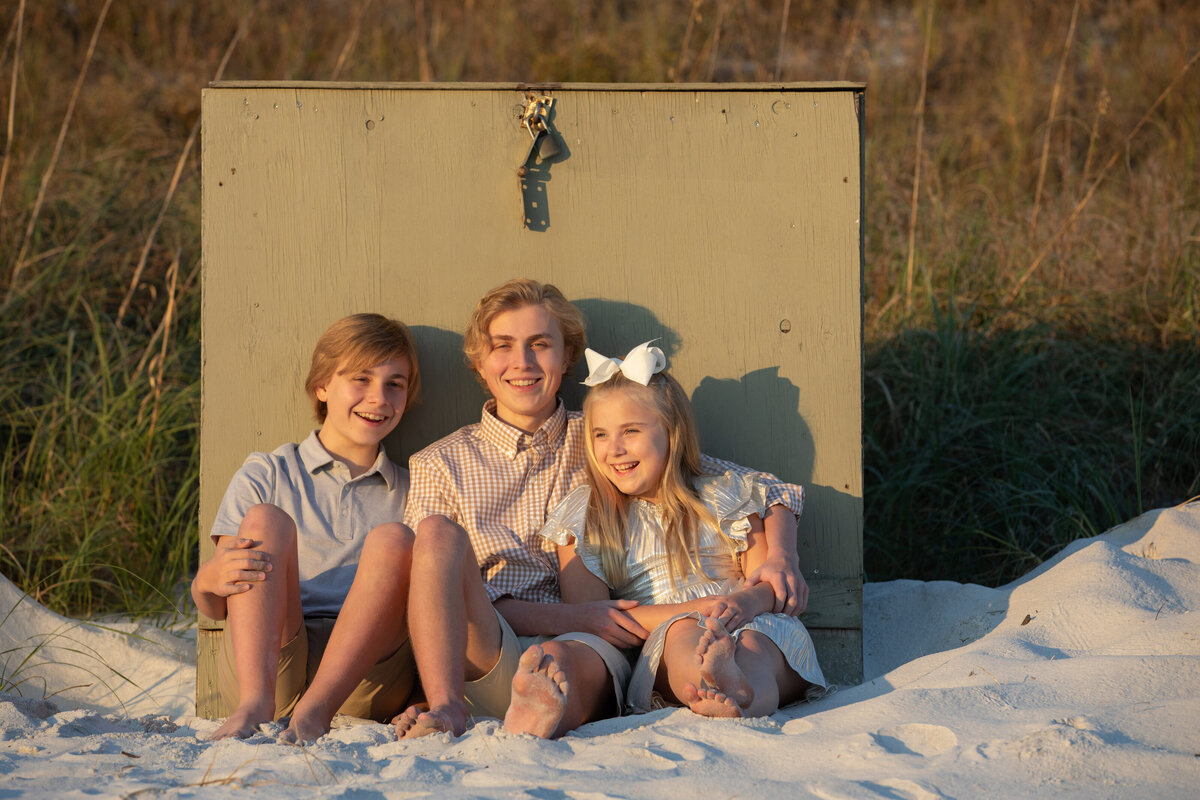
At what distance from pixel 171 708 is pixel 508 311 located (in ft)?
4.44

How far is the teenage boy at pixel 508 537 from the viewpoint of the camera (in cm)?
215

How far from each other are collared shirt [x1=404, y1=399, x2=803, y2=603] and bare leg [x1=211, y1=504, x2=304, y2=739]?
397 mm

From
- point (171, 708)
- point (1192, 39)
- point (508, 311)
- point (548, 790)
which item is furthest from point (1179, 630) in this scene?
point (1192, 39)

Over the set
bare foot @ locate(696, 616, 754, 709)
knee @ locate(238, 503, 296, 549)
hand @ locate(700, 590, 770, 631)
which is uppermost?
knee @ locate(238, 503, 296, 549)

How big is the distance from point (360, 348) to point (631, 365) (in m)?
0.67

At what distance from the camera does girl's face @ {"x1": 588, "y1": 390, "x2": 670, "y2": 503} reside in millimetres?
2502

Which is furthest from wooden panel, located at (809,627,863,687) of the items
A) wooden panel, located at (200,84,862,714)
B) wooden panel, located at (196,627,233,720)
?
wooden panel, located at (196,627,233,720)

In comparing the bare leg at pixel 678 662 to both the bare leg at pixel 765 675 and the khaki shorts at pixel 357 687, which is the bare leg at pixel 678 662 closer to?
the bare leg at pixel 765 675

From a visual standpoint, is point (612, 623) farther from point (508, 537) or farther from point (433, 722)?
point (433, 722)

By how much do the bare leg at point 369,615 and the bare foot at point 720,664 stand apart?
0.64m

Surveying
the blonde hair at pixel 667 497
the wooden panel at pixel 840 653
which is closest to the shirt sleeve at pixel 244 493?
the blonde hair at pixel 667 497

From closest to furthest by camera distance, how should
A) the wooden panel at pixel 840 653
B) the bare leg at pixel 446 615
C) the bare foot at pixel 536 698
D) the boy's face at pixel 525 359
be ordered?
1. the bare foot at pixel 536 698
2. the bare leg at pixel 446 615
3. the boy's face at pixel 525 359
4. the wooden panel at pixel 840 653

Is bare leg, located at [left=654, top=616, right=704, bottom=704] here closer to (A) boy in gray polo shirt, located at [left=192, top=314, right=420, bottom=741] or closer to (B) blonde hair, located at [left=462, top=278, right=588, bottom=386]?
(A) boy in gray polo shirt, located at [left=192, top=314, right=420, bottom=741]

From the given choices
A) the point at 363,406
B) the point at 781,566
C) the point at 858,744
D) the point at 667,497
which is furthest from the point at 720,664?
the point at 363,406
